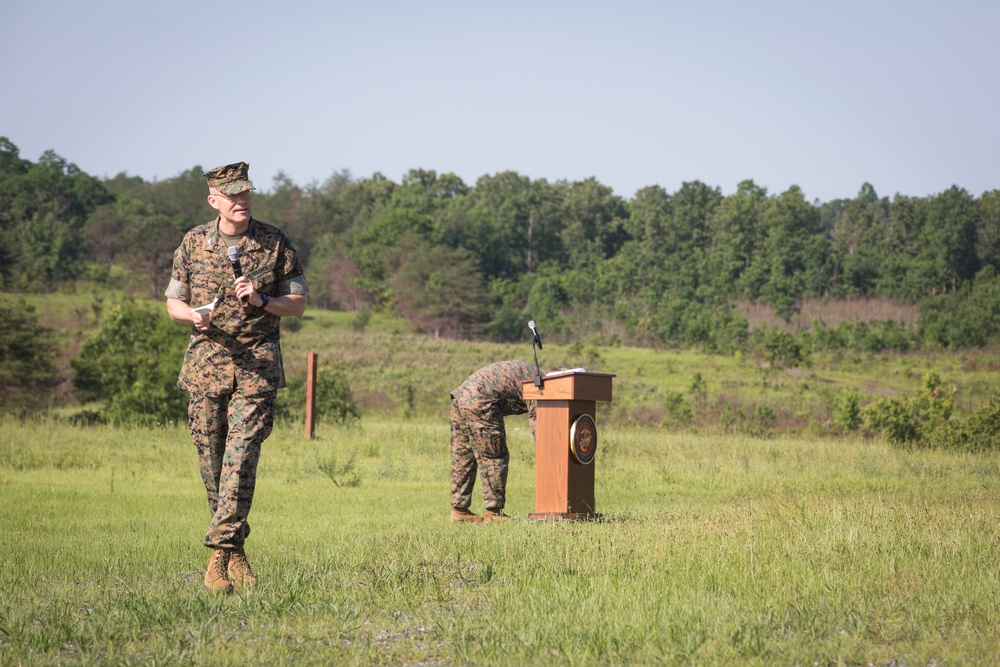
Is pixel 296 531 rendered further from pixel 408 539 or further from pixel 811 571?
pixel 811 571

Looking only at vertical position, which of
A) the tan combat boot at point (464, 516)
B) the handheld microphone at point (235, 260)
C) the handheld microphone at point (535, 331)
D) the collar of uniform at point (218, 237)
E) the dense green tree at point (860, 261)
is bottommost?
the tan combat boot at point (464, 516)

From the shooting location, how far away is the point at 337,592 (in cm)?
652

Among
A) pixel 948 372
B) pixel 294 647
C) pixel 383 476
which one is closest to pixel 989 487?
pixel 383 476

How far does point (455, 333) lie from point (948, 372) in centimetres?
3478

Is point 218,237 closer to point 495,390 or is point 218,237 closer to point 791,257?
point 495,390

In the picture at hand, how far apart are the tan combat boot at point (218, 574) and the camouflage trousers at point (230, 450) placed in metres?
0.13

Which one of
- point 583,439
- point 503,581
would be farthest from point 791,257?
point 503,581

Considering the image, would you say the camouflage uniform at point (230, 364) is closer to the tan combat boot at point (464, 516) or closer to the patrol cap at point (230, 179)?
the patrol cap at point (230, 179)

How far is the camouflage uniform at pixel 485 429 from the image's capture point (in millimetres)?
10852

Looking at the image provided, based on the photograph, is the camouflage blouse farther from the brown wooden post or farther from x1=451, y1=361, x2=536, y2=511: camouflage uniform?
the brown wooden post

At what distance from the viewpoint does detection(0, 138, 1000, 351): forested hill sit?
8000cm

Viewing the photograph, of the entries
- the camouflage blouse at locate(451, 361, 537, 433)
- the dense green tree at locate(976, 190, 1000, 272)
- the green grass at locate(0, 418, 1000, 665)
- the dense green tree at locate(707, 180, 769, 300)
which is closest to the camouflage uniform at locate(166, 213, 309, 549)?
the green grass at locate(0, 418, 1000, 665)

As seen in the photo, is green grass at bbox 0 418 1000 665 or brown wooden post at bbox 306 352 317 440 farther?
brown wooden post at bbox 306 352 317 440

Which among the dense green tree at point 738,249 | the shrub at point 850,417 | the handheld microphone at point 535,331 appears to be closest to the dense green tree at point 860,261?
the dense green tree at point 738,249
